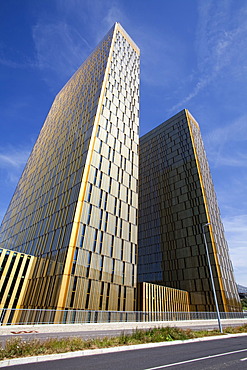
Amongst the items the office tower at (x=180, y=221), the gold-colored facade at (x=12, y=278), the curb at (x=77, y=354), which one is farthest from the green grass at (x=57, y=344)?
the office tower at (x=180, y=221)

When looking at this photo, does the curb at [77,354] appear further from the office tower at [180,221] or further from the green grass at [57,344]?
the office tower at [180,221]

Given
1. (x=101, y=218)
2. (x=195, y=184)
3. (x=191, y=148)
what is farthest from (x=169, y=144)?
(x=101, y=218)

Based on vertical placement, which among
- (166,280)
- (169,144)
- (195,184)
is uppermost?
(169,144)

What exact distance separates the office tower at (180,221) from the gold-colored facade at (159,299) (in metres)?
4.32

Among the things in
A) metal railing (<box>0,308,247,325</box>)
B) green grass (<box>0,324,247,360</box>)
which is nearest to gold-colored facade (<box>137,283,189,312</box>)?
metal railing (<box>0,308,247,325</box>)

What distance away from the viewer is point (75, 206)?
2966 cm

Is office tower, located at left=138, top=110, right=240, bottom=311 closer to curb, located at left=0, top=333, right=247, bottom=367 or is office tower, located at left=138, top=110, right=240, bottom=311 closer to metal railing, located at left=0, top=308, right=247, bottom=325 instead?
metal railing, located at left=0, top=308, right=247, bottom=325

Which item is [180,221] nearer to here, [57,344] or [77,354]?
[57,344]

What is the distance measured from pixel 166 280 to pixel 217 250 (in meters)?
14.6

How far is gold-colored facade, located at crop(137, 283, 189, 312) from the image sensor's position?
32812 millimetres

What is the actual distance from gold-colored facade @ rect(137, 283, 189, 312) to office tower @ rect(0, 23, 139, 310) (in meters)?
2.30

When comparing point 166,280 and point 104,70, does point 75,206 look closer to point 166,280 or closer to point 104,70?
point 104,70

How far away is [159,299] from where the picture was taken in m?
36.0

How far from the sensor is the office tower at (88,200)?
26.8m
